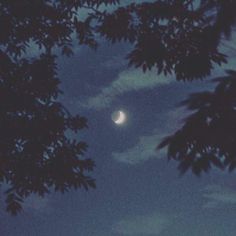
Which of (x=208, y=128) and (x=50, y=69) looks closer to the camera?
(x=208, y=128)

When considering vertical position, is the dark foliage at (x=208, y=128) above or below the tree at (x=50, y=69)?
below

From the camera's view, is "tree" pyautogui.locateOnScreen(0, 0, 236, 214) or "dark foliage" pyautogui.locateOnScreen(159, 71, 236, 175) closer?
"dark foliage" pyautogui.locateOnScreen(159, 71, 236, 175)

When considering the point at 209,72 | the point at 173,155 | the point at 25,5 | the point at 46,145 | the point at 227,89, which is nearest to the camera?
the point at 227,89

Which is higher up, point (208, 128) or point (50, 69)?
point (50, 69)

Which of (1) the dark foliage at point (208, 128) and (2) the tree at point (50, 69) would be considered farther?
(2) the tree at point (50, 69)

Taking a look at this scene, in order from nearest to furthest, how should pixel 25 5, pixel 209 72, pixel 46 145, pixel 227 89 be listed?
pixel 227 89, pixel 209 72, pixel 25 5, pixel 46 145

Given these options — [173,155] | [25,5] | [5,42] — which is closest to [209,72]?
[173,155]

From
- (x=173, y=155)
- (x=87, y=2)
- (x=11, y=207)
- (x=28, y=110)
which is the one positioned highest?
(x=87, y=2)

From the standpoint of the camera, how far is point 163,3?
8828 mm

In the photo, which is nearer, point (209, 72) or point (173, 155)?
point (173, 155)

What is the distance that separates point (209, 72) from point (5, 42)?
530 cm

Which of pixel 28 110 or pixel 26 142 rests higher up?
pixel 28 110

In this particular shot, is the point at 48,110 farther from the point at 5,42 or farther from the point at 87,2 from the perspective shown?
the point at 87,2

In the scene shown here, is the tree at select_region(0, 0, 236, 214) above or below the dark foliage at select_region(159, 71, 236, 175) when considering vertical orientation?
above
